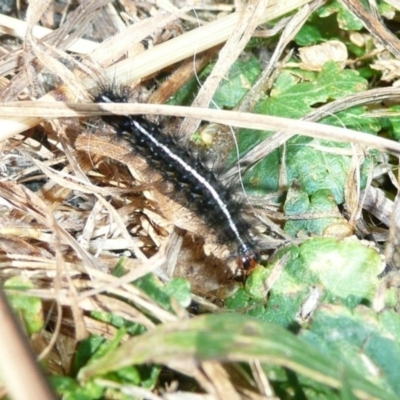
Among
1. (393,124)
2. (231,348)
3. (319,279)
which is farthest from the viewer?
(393,124)

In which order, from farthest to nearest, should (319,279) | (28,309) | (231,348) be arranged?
(319,279), (28,309), (231,348)

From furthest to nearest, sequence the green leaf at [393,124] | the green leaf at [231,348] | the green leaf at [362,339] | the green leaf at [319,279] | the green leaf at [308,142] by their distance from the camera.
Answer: the green leaf at [393,124], the green leaf at [308,142], the green leaf at [319,279], the green leaf at [362,339], the green leaf at [231,348]

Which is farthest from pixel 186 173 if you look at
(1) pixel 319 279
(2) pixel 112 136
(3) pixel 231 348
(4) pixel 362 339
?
(3) pixel 231 348

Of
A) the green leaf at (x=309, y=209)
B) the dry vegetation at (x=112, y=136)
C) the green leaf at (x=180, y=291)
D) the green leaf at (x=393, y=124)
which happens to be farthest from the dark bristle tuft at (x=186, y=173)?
the green leaf at (x=393, y=124)

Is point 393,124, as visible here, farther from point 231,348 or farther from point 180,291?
point 231,348

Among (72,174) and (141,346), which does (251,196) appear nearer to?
(72,174)

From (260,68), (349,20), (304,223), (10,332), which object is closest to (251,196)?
(304,223)

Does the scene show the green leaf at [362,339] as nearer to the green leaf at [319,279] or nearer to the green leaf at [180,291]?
the green leaf at [319,279]

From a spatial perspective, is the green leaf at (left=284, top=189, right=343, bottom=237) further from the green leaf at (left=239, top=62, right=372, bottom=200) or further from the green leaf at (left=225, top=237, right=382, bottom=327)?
the green leaf at (left=225, top=237, right=382, bottom=327)

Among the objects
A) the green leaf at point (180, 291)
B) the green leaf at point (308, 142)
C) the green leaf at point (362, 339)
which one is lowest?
the green leaf at point (362, 339)
